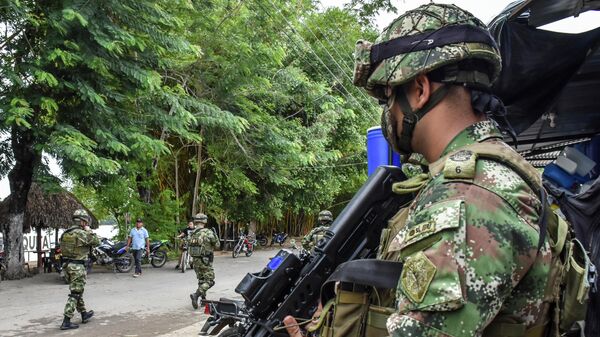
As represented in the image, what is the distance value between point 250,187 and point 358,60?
14.9 meters

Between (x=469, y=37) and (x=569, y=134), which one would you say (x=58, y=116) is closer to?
(x=569, y=134)

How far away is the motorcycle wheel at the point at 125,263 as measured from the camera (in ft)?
45.2

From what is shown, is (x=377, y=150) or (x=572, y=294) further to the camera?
(x=377, y=150)

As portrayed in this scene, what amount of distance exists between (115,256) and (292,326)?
1297 centimetres

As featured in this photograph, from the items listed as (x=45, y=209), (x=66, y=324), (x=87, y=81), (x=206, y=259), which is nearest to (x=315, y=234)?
(x=206, y=259)

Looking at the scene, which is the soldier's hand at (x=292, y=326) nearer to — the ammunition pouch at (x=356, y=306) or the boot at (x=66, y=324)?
the ammunition pouch at (x=356, y=306)

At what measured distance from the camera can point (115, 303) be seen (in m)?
9.05

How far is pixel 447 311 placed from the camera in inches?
40.4

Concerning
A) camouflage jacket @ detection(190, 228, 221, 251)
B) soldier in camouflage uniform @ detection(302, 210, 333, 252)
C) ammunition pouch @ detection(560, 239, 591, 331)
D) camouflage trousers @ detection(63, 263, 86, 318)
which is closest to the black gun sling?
ammunition pouch @ detection(560, 239, 591, 331)

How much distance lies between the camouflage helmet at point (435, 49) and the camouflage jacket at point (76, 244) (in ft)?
23.3

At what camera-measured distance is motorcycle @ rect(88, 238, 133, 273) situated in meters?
13.8

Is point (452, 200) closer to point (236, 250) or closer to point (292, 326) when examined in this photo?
point (292, 326)

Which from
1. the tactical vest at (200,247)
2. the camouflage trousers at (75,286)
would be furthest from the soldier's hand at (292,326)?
the tactical vest at (200,247)

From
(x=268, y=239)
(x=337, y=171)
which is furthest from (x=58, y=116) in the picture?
(x=268, y=239)
